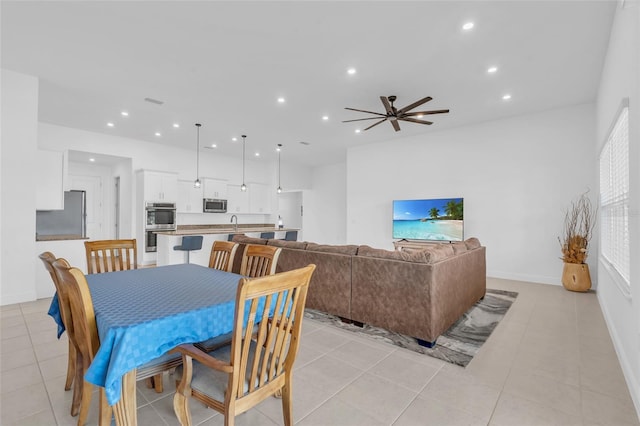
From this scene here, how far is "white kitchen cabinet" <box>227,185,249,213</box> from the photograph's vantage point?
8.91 meters

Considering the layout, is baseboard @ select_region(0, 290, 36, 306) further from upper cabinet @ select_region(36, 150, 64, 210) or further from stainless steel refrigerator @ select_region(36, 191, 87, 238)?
stainless steel refrigerator @ select_region(36, 191, 87, 238)

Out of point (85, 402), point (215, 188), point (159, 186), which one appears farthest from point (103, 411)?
point (215, 188)

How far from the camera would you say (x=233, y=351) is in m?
1.26

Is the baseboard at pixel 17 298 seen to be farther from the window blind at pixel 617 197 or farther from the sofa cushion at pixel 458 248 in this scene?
the window blind at pixel 617 197

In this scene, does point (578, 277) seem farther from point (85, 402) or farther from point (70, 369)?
point (70, 369)

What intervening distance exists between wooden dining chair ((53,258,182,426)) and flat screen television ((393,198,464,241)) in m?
5.73

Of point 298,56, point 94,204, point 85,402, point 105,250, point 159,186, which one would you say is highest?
point 298,56

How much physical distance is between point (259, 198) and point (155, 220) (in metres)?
3.19

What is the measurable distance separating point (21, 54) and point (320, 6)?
3.64m

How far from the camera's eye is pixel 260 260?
8.51ft

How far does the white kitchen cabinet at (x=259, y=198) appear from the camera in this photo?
9.41 meters

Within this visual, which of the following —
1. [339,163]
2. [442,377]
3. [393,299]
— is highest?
[339,163]

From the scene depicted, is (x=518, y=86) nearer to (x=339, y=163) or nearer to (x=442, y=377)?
(x=442, y=377)

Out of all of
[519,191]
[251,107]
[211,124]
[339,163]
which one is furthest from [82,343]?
[339,163]
